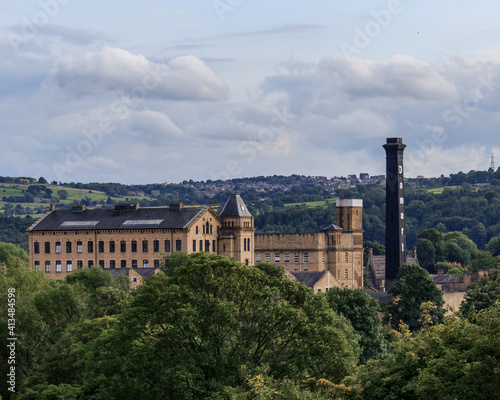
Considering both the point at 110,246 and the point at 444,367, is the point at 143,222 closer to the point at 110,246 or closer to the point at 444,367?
the point at 110,246

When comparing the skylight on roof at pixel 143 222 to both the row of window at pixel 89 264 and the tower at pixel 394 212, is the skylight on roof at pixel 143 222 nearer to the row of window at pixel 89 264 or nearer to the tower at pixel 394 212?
the row of window at pixel 89 264

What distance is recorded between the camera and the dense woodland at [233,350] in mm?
44969

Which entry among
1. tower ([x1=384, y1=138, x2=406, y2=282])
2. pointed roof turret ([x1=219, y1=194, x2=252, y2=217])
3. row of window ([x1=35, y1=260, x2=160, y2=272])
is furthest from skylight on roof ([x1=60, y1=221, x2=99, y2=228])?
tower ([x1=384, y1=138, x2=406, y2=282])

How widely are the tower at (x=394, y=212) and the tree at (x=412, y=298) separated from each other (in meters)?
45.4

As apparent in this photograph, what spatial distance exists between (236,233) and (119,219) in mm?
15138

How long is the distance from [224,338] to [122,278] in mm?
62848

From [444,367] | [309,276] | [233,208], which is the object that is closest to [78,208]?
[233,208]

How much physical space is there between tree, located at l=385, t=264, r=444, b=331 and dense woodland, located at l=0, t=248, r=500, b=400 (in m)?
45.1

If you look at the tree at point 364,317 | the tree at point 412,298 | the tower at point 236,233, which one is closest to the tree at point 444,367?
the tree at point 364,317

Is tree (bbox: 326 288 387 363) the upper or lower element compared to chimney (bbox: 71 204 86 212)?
lower

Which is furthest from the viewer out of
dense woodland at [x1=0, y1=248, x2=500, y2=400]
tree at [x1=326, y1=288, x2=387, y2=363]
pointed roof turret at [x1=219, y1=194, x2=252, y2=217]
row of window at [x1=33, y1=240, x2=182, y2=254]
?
pointed roof turret at [x1=219, y1=194, x2=252, y2=217]

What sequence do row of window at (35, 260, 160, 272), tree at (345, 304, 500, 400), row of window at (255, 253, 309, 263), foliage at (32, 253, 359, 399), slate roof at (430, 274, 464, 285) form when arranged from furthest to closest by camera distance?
slate roof at (430, 274, 464, 285) < row of window at (255, 253, 309, 263) < row of window at (35, 260, 160, 272) < foliage at (32, 253, 359, 399) < tree at (345, 304, 500, 400)

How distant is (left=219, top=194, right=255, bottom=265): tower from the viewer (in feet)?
445

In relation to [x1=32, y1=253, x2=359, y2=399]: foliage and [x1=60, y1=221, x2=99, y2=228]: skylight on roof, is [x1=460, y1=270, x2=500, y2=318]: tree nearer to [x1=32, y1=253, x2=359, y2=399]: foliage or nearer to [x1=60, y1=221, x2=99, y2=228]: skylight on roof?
[x1=32, y1=253, x2=359, y2=399]: foliage
